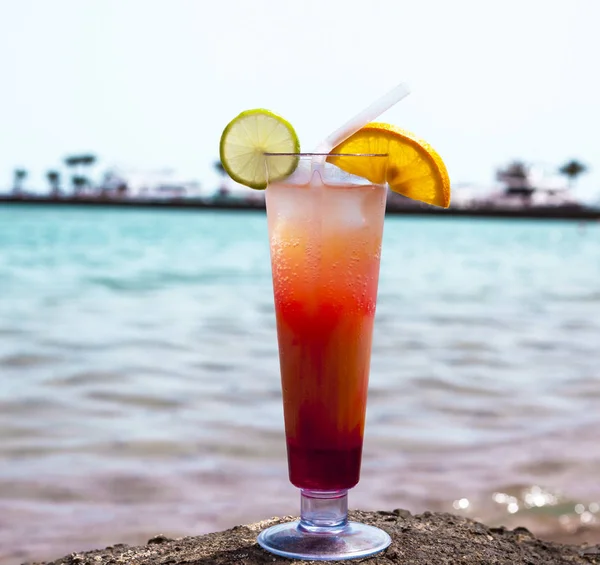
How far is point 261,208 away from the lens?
254ft

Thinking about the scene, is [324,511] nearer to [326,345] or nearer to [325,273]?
[326,345]

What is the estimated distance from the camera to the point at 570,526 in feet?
14.0

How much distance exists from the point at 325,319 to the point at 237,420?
3822 millimetres

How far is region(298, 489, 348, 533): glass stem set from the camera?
235 centimetres

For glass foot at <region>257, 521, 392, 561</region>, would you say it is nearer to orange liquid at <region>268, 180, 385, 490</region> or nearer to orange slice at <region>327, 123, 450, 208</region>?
orange liquid at <region>268, 180, 385, 490</region>

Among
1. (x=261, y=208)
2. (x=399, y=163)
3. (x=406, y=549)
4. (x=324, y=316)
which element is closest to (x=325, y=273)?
(x=324, y=316)

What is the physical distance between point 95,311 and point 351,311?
1013 cm

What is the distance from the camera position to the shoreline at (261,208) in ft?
255

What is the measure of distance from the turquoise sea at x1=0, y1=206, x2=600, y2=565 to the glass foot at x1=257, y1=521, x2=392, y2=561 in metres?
1.89

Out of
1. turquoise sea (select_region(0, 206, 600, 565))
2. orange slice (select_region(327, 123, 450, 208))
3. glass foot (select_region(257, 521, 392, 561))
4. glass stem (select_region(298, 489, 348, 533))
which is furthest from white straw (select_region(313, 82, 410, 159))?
turquoise sea (select_region(0, 206, 600, 565))

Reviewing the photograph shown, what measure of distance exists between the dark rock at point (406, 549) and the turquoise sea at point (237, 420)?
5.06 feet

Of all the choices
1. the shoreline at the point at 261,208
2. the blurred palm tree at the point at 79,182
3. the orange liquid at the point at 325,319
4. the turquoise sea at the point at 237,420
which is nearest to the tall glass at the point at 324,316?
the orange liquid at the point at 325,319

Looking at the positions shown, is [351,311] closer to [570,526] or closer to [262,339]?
[570,526]

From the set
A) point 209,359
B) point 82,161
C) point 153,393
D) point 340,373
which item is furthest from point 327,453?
point 82,161
